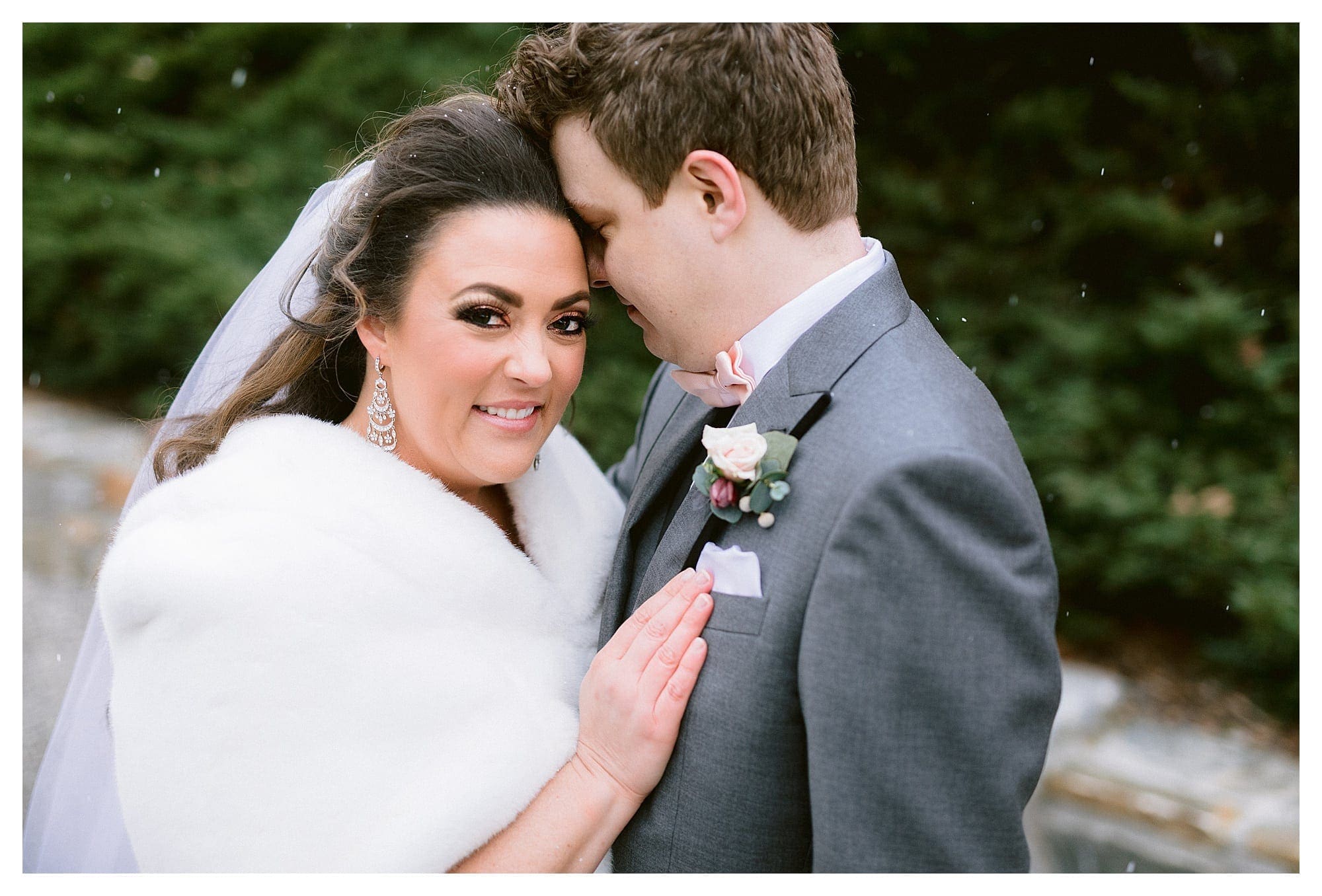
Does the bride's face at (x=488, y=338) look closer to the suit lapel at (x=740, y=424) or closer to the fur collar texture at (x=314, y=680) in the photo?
the fur collar texture at (x=314, y=680)

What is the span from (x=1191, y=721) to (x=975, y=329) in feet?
7.87

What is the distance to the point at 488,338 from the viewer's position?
2354 millimetres

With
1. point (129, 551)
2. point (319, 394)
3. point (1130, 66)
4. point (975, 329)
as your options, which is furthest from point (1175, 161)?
point (129, 551)

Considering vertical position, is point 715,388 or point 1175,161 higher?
point 1175,161

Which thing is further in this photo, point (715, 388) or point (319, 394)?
point (319, 394)

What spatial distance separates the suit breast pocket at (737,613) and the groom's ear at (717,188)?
84cm

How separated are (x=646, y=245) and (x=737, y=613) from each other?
914mm

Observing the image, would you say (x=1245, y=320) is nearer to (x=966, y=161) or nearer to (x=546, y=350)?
(x=966, y=161)

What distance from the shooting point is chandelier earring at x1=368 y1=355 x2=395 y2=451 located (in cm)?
256

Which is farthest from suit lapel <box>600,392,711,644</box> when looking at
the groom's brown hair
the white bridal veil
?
the white bridal veil

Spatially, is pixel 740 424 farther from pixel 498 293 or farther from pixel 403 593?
pixel 403 593

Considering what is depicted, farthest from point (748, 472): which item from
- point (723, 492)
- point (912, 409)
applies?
point (912, 409)

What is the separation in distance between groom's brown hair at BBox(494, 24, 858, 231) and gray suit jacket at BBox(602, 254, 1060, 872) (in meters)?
0.40

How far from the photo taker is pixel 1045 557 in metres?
1.95
